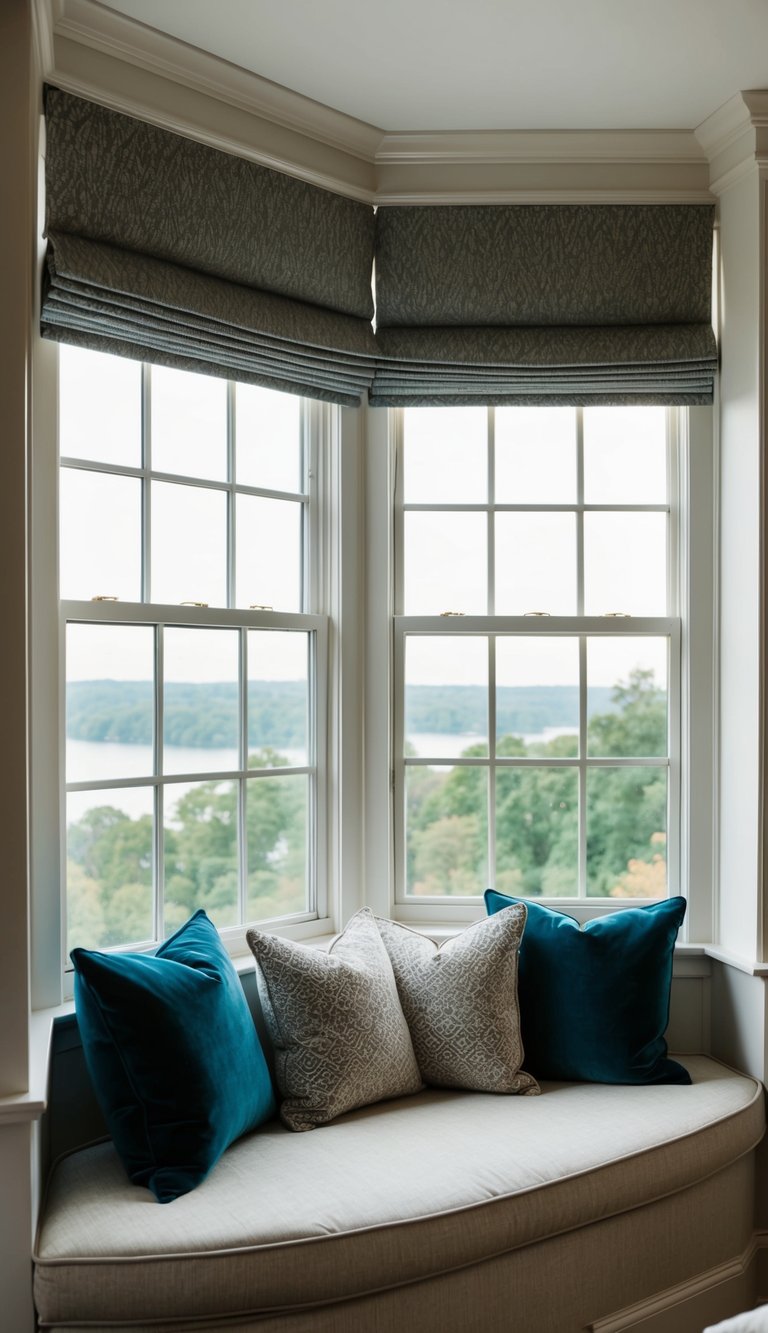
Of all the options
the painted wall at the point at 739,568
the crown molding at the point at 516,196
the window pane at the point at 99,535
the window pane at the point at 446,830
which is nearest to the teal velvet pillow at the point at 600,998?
the painted wall at the point at 739,568

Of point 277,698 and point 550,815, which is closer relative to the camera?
point 277,698

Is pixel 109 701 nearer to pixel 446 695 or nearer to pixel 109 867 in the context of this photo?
pixel 109 867

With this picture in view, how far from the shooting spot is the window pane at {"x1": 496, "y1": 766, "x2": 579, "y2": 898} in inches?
110

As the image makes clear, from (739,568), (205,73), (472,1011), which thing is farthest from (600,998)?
(205,73)

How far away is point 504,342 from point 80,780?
153 cm

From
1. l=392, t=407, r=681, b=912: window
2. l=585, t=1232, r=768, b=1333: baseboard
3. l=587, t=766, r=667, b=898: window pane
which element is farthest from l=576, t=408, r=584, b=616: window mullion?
l=585, t=1232, r=768, b=1333: baseboard

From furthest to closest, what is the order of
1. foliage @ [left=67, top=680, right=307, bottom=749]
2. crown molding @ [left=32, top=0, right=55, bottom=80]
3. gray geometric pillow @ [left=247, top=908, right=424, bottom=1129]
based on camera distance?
foliage @ [left=67, top=680, right=307, bottom=749] < gray geometric pillow @ [left=247, top=908, right=424, bottom=1129] < crown molding @ [left=32, top=0, right=55, bottom=80]

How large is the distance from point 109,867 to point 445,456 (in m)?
1.40

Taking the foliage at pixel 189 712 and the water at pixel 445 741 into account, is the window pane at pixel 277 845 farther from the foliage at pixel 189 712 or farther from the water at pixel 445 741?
the water at pixel 445 741

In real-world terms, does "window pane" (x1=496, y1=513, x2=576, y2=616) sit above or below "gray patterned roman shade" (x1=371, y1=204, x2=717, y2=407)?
below

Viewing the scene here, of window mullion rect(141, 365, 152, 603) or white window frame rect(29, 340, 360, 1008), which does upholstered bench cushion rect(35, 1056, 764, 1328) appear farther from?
window mullion rect(141, 365, 152, 603)

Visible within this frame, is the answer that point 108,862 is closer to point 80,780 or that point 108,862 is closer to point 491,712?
point 80,780

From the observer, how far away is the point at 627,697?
2.84m

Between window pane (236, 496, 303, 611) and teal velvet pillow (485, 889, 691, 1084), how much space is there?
1058mm
